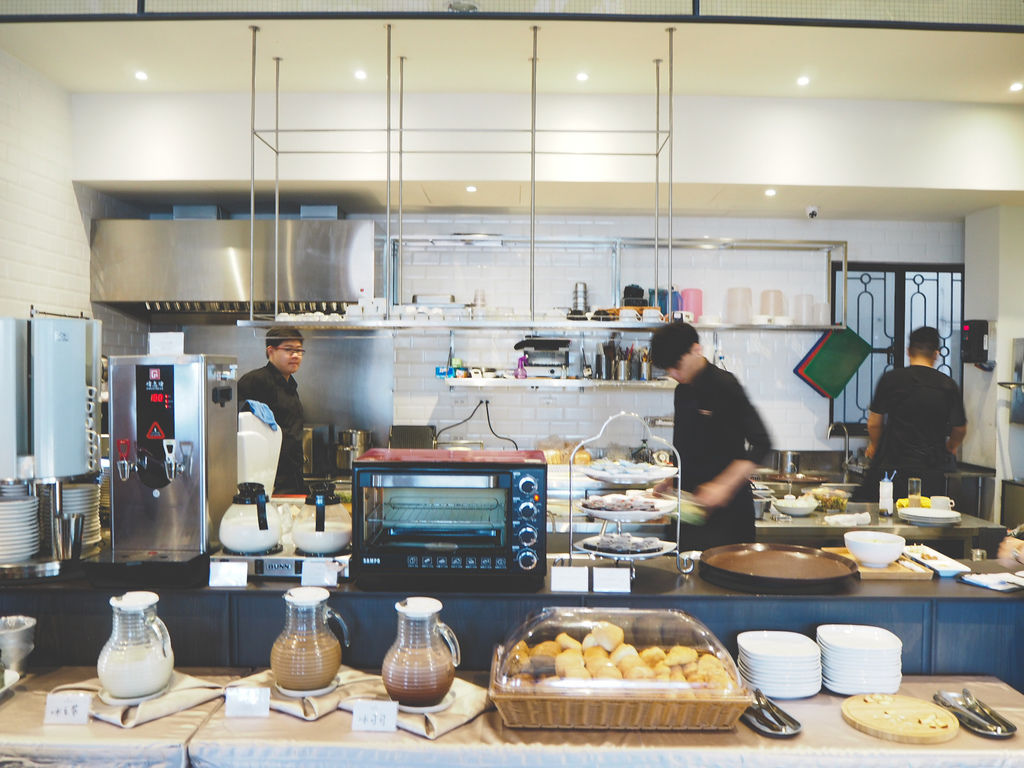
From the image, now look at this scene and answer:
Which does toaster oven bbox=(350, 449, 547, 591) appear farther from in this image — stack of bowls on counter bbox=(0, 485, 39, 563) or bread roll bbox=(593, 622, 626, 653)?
stack of bowls on counter bbox=(0, 485, 39, 563)

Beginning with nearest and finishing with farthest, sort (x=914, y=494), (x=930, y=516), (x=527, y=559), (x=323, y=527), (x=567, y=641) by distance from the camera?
(x=567, y=641) → (x=527, y=559) → (x=323, y=527) → (x=930, y=516) → (x=914, y=494)

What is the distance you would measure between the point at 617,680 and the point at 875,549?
3.51ft

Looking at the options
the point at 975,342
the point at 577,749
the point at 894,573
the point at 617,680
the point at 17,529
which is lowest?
the point at 577,749

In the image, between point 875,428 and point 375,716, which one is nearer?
point 375,716

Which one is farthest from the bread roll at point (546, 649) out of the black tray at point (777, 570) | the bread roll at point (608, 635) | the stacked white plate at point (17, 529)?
the stacked white plate at point (17, 529)

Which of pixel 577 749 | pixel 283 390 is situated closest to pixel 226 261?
pixel 283 390

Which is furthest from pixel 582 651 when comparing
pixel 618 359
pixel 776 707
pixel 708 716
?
pixel 618 359

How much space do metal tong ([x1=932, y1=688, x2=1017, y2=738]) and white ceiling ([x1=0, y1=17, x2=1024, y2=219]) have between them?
307cm

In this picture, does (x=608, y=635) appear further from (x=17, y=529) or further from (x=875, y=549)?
(x=17, y=529)

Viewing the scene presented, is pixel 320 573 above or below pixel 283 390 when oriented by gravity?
below

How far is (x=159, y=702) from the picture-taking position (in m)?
1.86

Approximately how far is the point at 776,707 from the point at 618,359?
3.65 meters

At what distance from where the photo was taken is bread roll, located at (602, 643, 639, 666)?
1870 millimetres

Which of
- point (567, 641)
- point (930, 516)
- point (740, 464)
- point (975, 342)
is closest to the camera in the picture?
point (567, 641)
